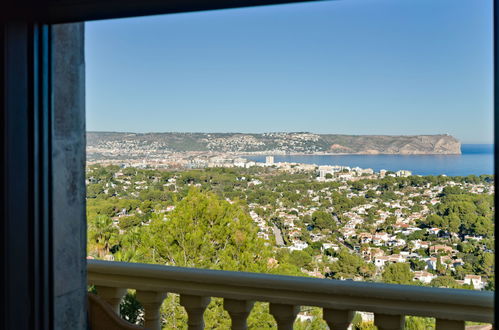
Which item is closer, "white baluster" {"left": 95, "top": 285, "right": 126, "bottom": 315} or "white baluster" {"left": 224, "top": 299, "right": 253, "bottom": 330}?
"white baluster" {"left": 224, "top": 299, "right": 253, "bottom": 330}

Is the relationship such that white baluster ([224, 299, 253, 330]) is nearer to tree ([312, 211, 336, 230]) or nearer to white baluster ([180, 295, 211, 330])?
white baluster ([180, 295, 211, 330])

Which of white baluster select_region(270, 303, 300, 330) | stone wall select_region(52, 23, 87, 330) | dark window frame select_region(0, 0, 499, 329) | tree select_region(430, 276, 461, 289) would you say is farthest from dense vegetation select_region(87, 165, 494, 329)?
dark window frame select_region(0, 0, 499, 329)

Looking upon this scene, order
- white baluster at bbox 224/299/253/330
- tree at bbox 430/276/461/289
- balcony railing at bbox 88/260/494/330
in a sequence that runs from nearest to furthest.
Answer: balcony railing at bbox 88/260/494/330
white baluster at bbox 224/299/253/330
tree at bbox 430/276/461/289

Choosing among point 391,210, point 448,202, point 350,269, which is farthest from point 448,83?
point 350,269

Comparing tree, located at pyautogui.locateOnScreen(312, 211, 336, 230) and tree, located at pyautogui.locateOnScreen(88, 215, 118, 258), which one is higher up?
tree, located at pyautogui.locateOnScreen(312, 211, 336, 230)

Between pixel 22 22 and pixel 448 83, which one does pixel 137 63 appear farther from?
pixel 22 22

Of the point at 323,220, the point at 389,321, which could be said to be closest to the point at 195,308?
the point at 389,321

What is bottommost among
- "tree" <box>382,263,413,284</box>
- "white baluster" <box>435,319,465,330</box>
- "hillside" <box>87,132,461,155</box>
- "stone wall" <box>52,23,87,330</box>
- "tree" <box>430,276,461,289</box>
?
"tree" <box>382,263,413,284</box>
